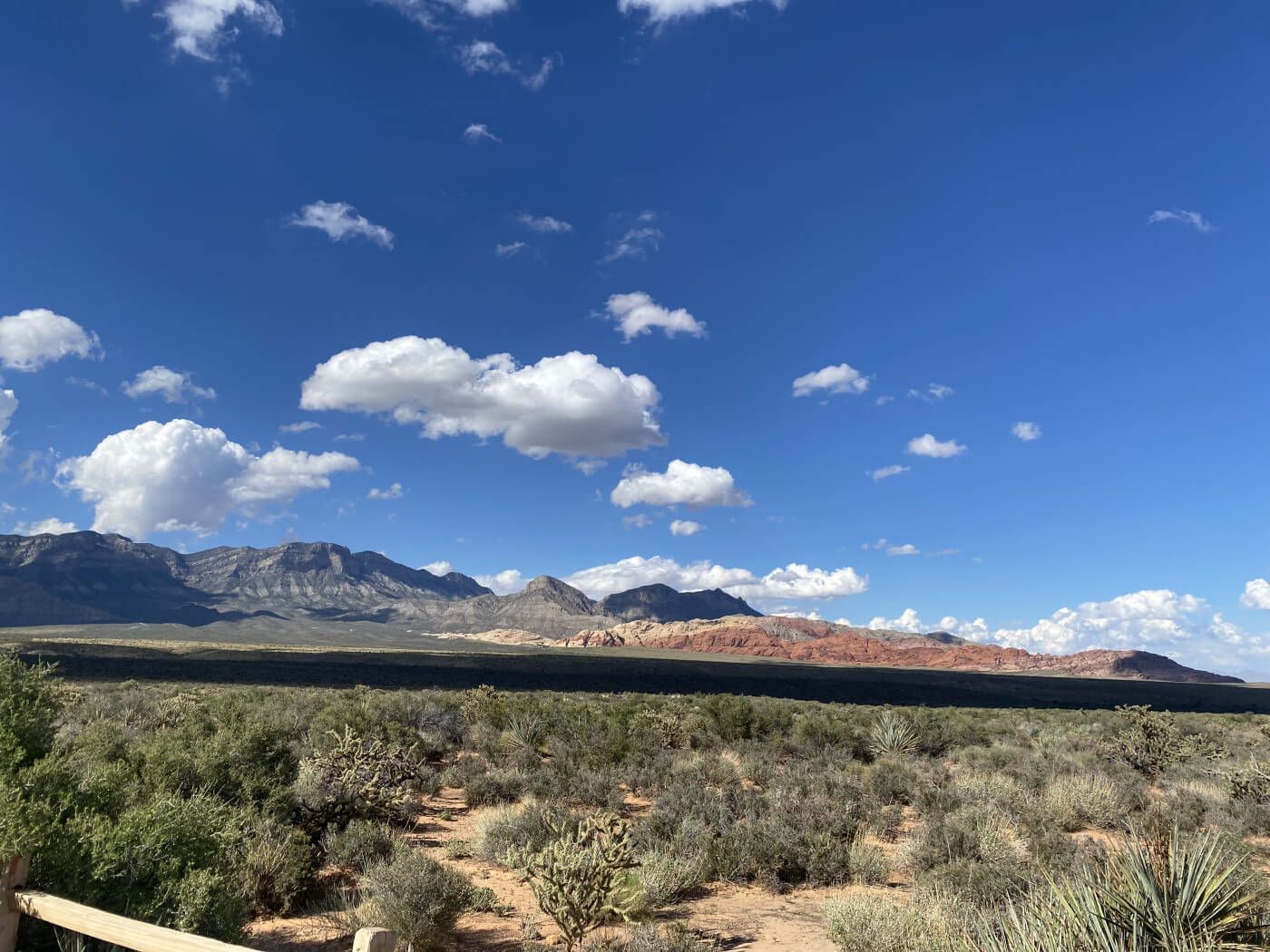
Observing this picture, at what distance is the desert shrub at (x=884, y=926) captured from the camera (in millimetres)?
6191

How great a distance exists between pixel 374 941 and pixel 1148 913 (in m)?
5.10

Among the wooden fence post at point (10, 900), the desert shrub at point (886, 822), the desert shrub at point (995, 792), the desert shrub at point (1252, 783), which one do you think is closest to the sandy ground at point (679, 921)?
the desert shrub at point (886, 822)

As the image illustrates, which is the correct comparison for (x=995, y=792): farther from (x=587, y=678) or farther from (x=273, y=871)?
(x=587, y=678)

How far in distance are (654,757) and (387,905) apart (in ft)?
30.0

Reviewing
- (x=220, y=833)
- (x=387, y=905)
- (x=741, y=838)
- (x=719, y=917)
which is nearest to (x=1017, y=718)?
(x=741, y=838)

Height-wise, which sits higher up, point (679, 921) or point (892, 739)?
point (679, 921)

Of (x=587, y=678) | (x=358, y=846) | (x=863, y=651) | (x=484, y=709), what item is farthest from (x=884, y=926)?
(x=863, y=651)

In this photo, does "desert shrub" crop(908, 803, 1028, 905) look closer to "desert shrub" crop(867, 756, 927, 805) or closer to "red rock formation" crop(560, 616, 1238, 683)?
"desert shrub" crop(867, 756, 927, 805)

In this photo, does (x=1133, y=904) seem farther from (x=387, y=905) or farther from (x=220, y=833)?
(x=220, y=833)

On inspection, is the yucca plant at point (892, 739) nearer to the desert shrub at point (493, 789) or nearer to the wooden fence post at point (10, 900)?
the desert shrub at point (493, 789)

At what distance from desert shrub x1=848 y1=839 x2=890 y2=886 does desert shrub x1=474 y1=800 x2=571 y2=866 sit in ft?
12.5

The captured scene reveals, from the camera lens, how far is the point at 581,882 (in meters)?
6.73

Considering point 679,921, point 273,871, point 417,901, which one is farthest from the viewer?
point 273,871

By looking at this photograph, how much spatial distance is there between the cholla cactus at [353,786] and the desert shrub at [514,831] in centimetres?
144
